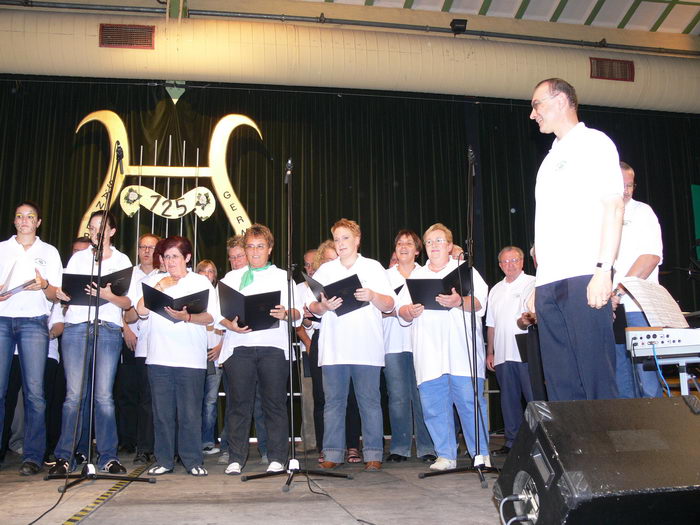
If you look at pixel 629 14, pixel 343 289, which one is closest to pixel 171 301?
pixel 343 289

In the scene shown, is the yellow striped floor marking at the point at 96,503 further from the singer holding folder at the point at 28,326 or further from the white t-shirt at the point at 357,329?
the white t-shirt at the point at 357,329

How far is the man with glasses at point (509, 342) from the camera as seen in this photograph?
4973mm

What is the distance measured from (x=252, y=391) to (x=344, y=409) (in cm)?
58

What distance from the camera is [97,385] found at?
4039mm

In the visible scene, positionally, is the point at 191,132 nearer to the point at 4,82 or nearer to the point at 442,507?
the point at 4,82

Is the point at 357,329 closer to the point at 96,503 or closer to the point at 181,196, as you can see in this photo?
the point at 96,503

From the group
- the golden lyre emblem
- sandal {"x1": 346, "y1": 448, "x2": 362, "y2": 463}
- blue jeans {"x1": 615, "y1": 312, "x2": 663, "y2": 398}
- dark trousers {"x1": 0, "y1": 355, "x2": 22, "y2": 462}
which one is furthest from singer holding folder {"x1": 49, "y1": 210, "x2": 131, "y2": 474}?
blue jeans {"x1": 615, "y1": 312, "x2": 663, "y2": 398}

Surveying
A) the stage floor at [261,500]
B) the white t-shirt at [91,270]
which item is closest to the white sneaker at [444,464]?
the stage floor at [261,500]

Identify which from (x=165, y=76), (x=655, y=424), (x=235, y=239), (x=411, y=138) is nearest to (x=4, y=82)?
(x=165, y=76)

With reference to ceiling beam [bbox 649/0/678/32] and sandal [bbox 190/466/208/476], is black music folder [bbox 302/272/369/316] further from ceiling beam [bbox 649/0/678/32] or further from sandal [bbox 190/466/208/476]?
ceiling beam [bbox 649/0/678/32]

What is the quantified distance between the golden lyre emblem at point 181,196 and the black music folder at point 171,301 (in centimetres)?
A: 310

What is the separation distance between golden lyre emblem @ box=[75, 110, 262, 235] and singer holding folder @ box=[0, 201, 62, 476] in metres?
2.53

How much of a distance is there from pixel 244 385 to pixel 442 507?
5.30 ft

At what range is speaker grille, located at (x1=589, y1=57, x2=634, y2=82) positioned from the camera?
7.05 meters
